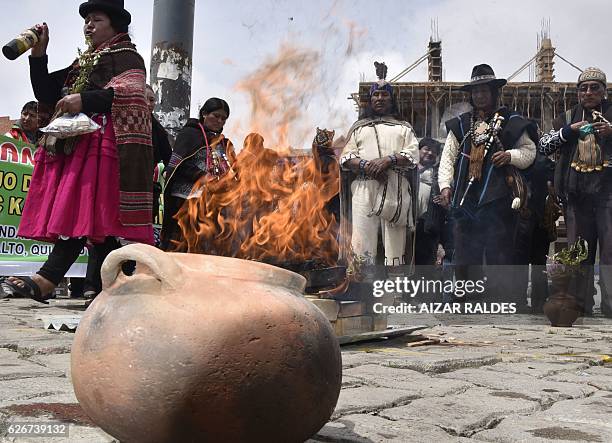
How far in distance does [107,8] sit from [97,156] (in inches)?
40.5

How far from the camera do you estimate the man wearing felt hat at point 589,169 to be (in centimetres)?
670

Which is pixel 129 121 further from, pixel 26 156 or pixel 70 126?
pixel 26 156

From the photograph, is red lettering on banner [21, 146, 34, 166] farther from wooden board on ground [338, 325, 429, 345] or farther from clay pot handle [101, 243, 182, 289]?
clay pot handle [101, 243, 182, 289]

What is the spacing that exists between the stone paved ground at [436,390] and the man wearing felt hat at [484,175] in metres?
2.22

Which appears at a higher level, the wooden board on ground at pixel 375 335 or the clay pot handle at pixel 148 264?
the clay pot handle at pixel 148 264

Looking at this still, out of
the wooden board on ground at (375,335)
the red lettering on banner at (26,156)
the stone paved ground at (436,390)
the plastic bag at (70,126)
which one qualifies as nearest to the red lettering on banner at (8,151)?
the red lettering on banner at (26,156)

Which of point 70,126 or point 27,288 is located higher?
point 70,126

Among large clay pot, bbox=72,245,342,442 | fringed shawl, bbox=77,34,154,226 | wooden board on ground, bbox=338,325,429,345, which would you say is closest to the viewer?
large clay pot, bbox=72,245,342,442

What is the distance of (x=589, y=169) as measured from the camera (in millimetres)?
6715

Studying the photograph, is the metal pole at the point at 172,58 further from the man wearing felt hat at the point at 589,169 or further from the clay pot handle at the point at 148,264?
the clay pot handle at the point at 148,264

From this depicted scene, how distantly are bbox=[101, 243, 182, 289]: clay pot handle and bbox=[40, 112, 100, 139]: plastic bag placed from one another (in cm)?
268

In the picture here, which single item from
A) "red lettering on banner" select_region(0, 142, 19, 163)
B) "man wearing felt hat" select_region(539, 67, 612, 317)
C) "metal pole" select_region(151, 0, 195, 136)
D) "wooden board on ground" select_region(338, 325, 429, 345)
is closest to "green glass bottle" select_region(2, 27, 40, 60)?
"metal pole" select_region(151, 0, 195, 136)

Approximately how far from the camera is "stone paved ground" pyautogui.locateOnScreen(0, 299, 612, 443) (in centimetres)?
200

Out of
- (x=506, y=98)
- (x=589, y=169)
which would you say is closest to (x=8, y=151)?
(x=589, y=169)
